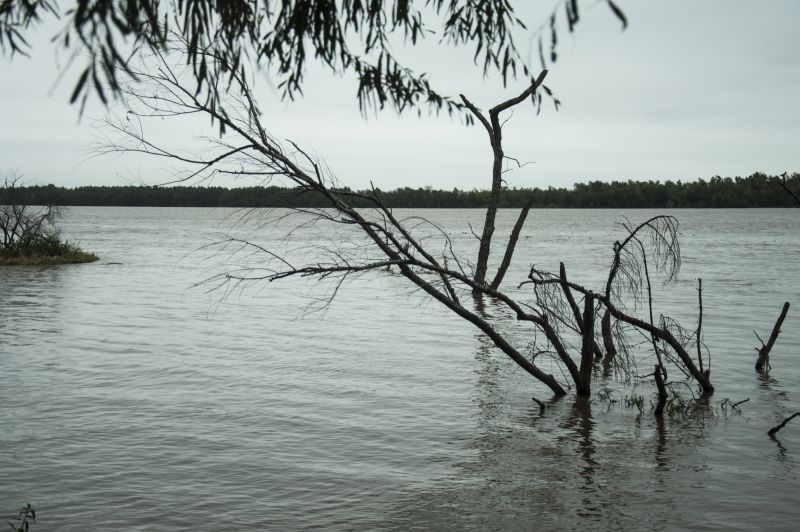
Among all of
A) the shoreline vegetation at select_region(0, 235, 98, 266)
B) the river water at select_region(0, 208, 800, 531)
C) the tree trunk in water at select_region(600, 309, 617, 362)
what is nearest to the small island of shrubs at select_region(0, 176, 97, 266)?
the shoreline vegetation at select_region(0, 235, 98, 266)

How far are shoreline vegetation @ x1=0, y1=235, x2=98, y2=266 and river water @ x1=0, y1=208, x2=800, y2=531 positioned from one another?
61.3ft

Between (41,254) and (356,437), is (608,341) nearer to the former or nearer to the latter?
(356,437)

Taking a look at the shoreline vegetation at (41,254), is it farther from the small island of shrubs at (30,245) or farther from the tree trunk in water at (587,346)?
the tree trunk in water at (587,346)

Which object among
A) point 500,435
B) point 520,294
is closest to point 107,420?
point 500,435

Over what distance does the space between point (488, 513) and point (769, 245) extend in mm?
58606

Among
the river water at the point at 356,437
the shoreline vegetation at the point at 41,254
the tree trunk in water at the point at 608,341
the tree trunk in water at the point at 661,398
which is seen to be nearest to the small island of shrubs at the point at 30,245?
the shoreline vegetation at the point at 41,254

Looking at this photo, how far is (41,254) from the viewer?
37.2 metres

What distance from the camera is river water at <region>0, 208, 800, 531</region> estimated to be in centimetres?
758

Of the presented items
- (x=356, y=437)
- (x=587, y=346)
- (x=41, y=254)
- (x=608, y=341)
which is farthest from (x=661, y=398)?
(x=41, y=254)

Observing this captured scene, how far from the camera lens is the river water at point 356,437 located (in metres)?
7.58

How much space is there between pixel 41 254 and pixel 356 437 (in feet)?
103

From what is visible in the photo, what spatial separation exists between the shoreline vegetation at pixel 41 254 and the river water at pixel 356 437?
18.7 m

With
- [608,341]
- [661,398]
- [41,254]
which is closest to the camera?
[661,398]

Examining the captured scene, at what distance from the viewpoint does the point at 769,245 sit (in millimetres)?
60344
